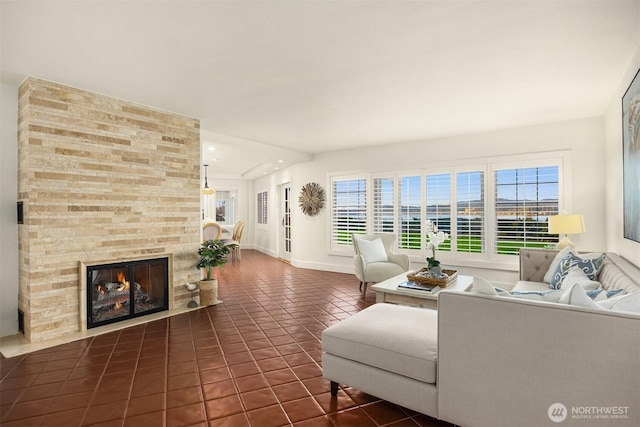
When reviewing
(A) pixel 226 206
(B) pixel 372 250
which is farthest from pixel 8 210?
(A) pixel 226 206

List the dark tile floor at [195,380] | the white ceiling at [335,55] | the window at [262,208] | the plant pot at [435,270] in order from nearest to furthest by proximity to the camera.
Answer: the dark tile floor at [195,380]
the white ceiling at [335,55]
the plant pot at [435,270]
the window at [262,208]

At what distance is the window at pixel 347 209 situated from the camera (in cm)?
630

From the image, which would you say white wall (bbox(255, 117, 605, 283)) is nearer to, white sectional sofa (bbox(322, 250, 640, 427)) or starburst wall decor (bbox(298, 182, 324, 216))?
starburst wall decor (bbox(298, 182, 324, 216))

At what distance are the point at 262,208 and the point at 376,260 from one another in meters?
5.95

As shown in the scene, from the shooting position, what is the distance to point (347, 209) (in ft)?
21.3

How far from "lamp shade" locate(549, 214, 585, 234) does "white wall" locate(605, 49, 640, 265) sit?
291 mm

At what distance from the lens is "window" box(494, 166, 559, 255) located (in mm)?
4496

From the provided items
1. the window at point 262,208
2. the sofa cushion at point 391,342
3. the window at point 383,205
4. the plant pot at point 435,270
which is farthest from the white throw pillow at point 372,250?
the window at point 262,208

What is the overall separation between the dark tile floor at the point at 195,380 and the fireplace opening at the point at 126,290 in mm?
372

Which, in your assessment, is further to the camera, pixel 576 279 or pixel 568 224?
pixel 568 224

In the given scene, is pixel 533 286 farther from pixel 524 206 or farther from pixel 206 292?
pixel 206 292

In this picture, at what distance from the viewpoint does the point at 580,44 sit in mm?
2398

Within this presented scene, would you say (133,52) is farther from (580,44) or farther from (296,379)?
(580,44)

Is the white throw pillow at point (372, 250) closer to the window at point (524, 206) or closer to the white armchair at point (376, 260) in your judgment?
the white armchair at point (376, 260)
